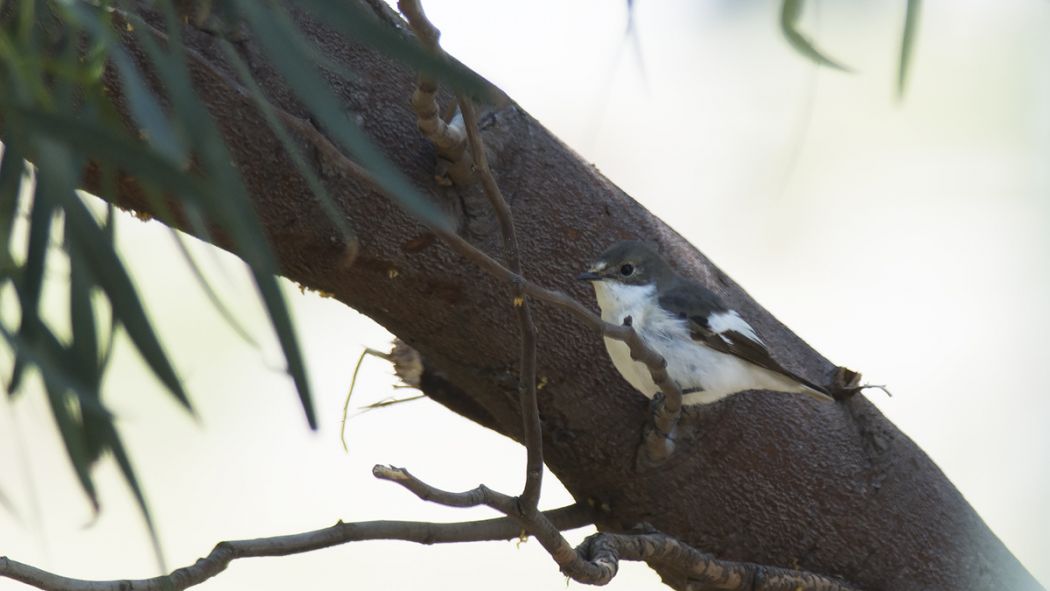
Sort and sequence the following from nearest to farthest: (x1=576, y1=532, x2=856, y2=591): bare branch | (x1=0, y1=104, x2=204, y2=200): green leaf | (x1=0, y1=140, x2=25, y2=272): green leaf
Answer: (x1=0, y1=104, x2=204, y2=200): green leaf
(x1=0, y1=140, x2=25, y2=272): green leaf
(x1=576, y1=532, x2=856, y2=591): bare branch

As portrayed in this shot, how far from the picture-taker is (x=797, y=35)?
855mm

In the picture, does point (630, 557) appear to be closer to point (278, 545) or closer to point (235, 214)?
point (278, 545)

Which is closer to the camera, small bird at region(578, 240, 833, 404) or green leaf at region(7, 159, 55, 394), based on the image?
green leaf at region(7, 159, 55, 394)

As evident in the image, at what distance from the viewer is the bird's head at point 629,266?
1.72 metres

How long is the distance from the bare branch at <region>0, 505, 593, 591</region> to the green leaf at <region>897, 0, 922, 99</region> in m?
0.65

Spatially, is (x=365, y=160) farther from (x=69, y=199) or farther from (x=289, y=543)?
(x=289, y=543)

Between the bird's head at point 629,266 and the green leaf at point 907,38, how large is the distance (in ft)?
2.77

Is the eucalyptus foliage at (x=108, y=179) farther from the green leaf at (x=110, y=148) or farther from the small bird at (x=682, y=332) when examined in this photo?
the small bird at (x=682, y=332)

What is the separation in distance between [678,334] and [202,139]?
1.44 meters

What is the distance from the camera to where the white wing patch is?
5.91 ft

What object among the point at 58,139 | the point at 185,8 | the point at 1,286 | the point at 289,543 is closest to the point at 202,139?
the point at 58,139

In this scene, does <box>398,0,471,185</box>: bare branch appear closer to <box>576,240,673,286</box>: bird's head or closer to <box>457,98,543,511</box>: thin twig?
<box>457,98,543,511</box>: thin twig

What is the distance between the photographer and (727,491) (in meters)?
1.65

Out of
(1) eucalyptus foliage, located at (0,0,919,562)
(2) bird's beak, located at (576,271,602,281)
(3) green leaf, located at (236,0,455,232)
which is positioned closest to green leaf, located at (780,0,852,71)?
(1) eucalyptus foliage, located at (0,0,919,562)
